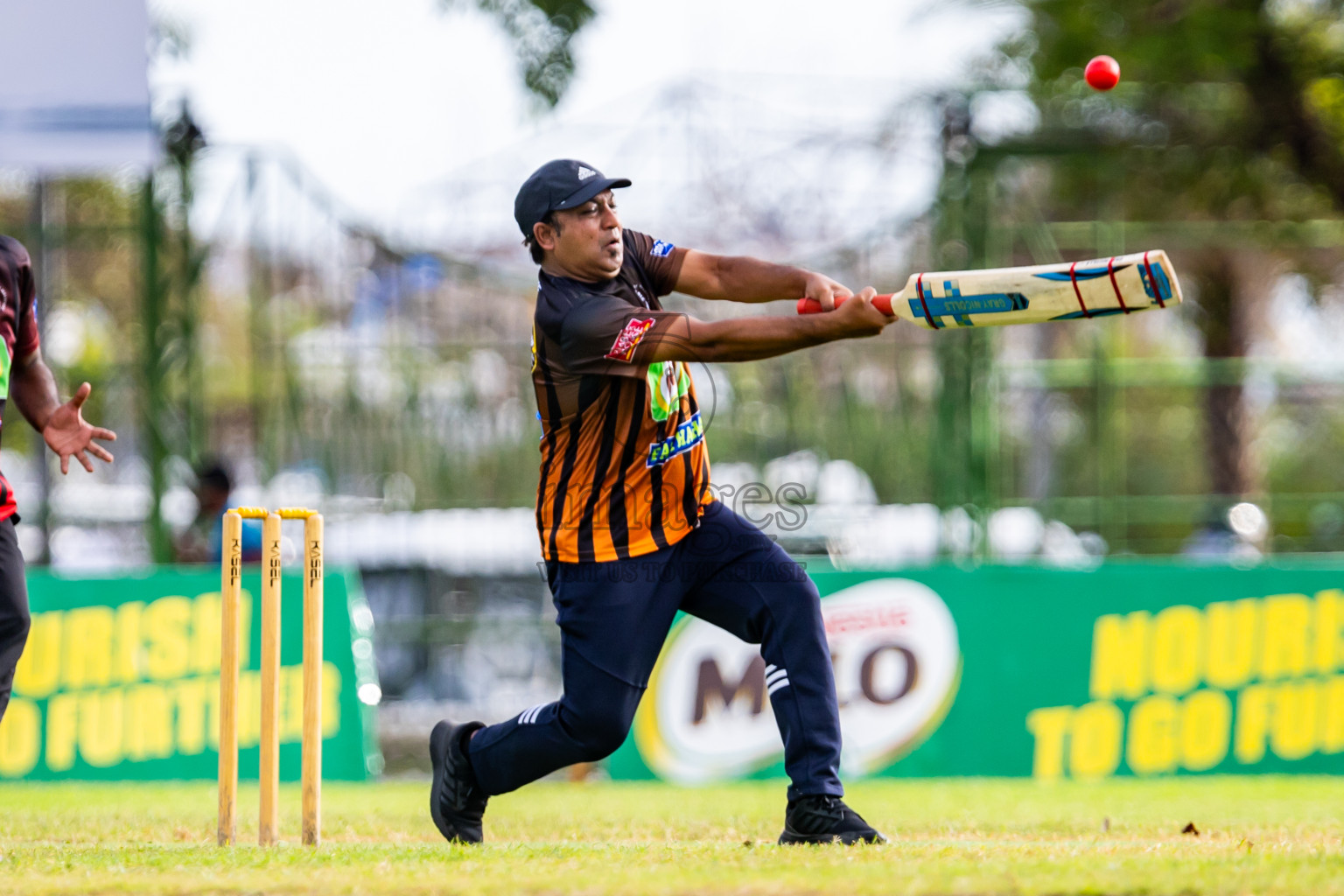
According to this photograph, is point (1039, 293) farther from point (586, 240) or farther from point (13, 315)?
point (13, 315)

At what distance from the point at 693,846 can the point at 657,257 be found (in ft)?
6.28

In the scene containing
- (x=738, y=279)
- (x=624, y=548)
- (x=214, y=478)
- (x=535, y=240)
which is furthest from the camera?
(x=214, y=478)

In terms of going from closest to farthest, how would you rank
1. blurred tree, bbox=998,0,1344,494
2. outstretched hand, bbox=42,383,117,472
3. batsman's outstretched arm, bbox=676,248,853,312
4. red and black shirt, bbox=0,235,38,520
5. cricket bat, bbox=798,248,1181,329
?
cricket bat, bbox=798,248,1181,329 → red and black shirt, bbox=0,235,38,520 → outstretched hand, bbox=42,383,117,472 → batsman's outstretched arm, bbox=676,248,853,312 → blurred tree, bbox=998,0,1344,494

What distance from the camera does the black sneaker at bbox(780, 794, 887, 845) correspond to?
4.31 m

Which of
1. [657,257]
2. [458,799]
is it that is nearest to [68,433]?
[458,799]

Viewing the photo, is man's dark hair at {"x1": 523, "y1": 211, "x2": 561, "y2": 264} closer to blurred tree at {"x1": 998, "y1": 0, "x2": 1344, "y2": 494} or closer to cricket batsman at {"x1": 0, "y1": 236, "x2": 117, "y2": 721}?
cricket batsman at {"x1": 0, "y1": 236, "x2": 117, "y2": 721}

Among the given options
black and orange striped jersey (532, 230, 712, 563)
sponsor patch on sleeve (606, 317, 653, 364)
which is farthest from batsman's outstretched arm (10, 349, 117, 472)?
sponsor patch on sleeve (606, 317, 653, 364)

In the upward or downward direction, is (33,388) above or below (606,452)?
above

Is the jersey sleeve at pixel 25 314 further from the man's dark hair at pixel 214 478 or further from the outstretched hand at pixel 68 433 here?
the man's dark hair at pixel 214 478

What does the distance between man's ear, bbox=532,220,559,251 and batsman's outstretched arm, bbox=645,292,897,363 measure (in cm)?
58

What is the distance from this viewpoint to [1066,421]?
56.0 feet

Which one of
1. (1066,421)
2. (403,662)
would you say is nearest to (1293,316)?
(1066,421)

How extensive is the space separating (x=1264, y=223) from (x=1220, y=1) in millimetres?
2028

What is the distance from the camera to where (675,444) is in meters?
4.56
